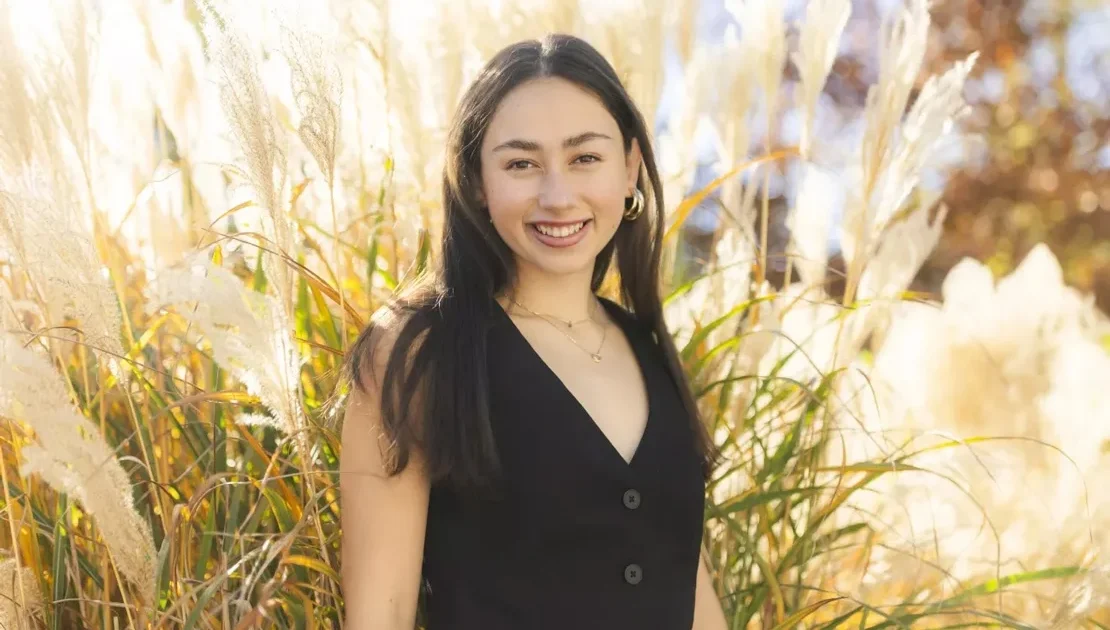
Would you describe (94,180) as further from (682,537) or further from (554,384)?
(682,537)

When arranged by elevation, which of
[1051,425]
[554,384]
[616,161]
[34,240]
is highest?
[616,161]

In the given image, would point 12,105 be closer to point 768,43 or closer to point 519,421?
point 519,421

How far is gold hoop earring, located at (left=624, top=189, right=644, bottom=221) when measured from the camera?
2199 millimetres

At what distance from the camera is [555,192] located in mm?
1854

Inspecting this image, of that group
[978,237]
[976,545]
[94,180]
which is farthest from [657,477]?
[978,237]

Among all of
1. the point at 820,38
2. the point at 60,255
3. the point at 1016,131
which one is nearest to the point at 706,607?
the point at 820,38

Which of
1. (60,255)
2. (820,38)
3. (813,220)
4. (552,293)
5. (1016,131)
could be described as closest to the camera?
(60,255)

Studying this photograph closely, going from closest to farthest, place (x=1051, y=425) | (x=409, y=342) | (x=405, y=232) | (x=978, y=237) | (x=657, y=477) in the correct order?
(x=409, y=342) → (x=657, y=477) → (x=405, y=232) → (x=1051, y=425) → (x=978, y=237)

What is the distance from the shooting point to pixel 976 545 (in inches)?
98.7

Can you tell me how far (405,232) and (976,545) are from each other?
1.35m

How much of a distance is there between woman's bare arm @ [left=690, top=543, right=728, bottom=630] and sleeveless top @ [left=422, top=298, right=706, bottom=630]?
0.66 feet

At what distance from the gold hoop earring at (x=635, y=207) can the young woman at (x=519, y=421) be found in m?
0.16

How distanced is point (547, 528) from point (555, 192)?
513 millimetres

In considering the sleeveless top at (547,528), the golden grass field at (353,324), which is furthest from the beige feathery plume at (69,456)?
the sleeveless top at (547,528)
